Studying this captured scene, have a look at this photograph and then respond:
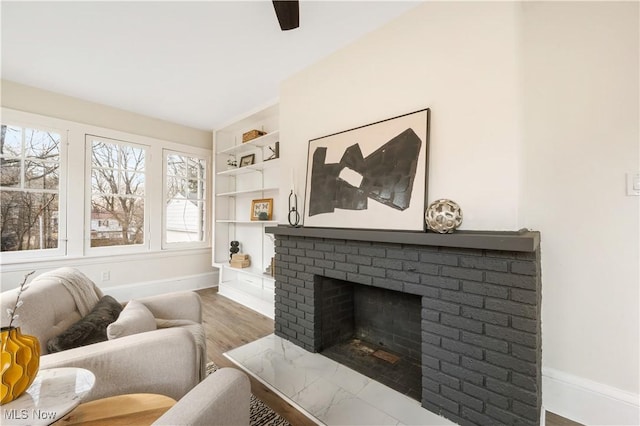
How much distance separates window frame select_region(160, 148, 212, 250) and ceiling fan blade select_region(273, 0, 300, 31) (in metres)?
3.09

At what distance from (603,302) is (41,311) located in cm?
296

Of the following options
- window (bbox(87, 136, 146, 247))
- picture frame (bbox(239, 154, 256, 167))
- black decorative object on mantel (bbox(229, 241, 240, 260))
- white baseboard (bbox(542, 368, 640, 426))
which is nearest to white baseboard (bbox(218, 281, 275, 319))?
black decorative object on mantel (bbox(229, 241, 240, 260))

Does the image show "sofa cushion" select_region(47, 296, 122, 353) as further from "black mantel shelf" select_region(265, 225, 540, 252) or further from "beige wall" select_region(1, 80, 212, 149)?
"beige wall" select_region(1, 80, 212, 149)

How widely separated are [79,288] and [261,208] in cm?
224

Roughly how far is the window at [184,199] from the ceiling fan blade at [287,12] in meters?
3.13

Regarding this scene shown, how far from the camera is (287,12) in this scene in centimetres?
151

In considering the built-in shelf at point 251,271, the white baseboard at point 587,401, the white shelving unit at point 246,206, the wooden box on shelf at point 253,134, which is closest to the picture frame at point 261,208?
the white shelving unit at point 246,206

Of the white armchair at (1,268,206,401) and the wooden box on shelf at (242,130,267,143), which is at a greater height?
the wooden box on shelf at (242,130,267,143)

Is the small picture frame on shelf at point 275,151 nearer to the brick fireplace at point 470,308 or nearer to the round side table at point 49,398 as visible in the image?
the brick fireplace at point 470,308

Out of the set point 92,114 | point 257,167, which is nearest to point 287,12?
point 257,167

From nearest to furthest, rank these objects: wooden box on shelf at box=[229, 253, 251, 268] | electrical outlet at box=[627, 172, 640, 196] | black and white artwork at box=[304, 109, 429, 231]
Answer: electrical outlet at box=[627, 172, 640, 196]
black and white artwork at box=[304, 109, 429, 231]
wooden box on shelf at box=[229, 253, 251, 268]

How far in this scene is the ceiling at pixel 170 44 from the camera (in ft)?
6.08

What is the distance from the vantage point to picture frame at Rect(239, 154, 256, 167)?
3863 mm

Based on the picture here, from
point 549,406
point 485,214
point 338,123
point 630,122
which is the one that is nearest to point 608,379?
point 549,406
